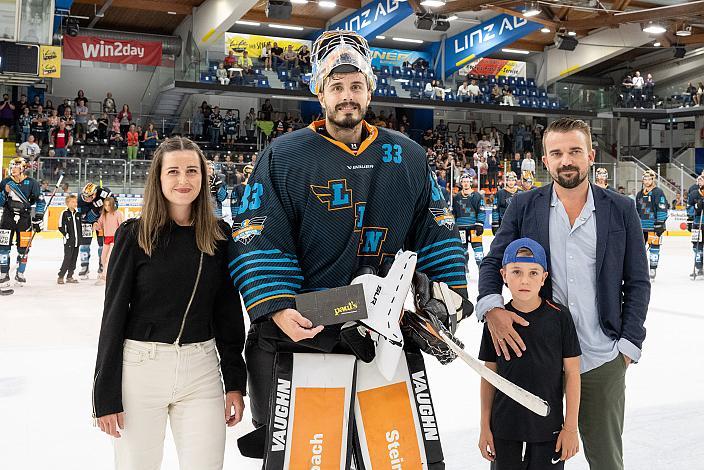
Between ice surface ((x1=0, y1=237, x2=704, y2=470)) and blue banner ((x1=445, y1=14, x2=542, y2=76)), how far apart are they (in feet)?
56.2

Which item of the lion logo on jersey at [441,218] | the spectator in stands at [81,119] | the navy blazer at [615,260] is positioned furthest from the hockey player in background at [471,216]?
the spectator in stands at [81,119]

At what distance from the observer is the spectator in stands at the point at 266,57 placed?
24.3 meters

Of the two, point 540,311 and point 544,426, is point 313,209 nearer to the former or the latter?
point 540,311

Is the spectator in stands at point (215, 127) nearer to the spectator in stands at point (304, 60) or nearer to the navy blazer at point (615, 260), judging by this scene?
the spectator in stands at point (304, 60)

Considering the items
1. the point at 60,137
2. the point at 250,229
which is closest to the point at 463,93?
the point at 60,137

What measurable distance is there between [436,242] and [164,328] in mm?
873

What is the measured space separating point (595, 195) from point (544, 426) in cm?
78

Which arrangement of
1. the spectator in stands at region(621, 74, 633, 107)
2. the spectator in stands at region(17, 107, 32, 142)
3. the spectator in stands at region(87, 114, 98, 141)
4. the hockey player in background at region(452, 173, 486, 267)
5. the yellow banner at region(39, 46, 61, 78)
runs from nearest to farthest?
the hockey player in background at region(452, 173, 486, 267)
the yellow banner at region(39, 46, 61, 78)
the spectator in stands at region(17, 107, 32, 142)
the spectator in stands at region(87, 114, 98, 141)
the spectator in stands at region(621, 74, 633, 107)

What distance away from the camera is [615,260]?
234 centimetres

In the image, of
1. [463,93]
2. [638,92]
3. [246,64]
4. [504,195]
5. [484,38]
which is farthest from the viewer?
[638,92]

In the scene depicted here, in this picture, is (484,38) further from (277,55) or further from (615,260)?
(615,260)

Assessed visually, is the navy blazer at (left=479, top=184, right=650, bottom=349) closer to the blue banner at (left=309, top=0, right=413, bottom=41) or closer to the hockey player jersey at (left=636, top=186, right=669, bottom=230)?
the hockey player jersey at (left=636, top=186, right=669, bottom=230)

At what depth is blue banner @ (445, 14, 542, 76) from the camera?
76.3 feet

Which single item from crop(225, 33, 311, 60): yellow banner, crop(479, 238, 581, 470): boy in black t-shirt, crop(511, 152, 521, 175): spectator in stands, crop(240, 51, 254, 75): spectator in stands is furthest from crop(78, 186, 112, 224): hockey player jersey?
crop(225, 33, 311, 60): yellow banner
